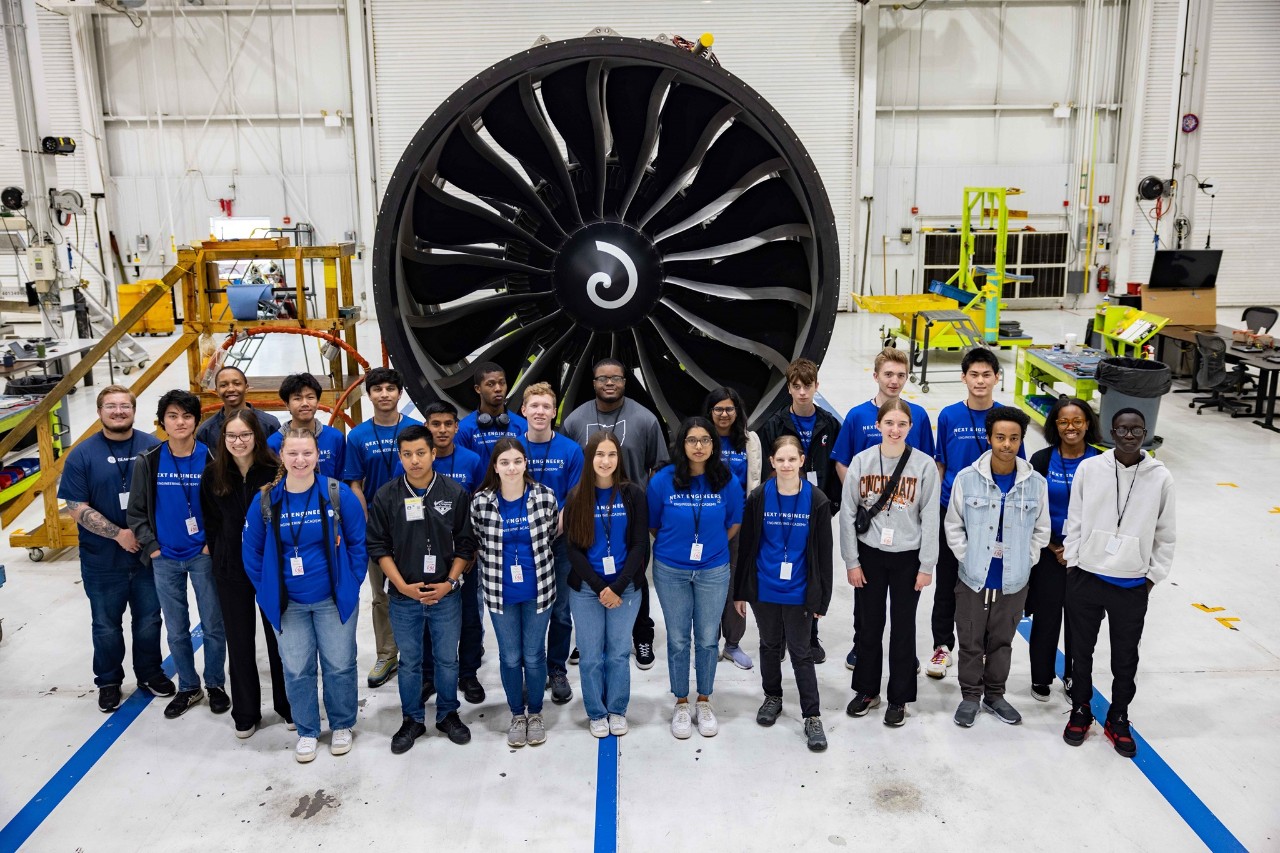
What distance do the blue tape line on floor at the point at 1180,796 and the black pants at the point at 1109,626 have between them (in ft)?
0.62

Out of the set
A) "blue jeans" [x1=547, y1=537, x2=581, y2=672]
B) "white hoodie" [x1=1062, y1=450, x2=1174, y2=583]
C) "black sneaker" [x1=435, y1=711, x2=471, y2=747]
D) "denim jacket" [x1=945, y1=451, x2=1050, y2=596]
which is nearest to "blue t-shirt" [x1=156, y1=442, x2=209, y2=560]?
"black sneaker" [x1=435, y1=711, x2=471, y2=747]

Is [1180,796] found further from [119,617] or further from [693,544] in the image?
[119,617]

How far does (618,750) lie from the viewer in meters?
4.25

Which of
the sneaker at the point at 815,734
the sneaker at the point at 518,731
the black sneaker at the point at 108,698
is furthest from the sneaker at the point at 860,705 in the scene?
the black sneaker at the point at 108,698

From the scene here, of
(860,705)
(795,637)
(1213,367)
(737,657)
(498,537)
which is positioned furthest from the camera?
(1213,367)

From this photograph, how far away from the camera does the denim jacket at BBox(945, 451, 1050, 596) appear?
4172mm

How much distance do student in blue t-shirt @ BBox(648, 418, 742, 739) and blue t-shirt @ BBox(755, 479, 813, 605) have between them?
185 millimetres

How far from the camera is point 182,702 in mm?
4598

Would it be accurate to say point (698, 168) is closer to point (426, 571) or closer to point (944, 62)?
point (426, 571)

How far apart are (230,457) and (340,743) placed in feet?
4.22

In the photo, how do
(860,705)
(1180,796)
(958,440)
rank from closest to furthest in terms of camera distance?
1. (1180,796)
2. (860,705)
3. (958,440)

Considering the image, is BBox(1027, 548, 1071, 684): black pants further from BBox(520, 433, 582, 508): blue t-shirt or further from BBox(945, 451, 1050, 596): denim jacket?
BBox(520, 433, 582, 508): blue t-shirt

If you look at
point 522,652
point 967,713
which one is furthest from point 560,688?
point 967,713

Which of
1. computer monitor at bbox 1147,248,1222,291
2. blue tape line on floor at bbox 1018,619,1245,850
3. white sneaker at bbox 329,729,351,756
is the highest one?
computer monitor at bbox 1147,248,1222,291
